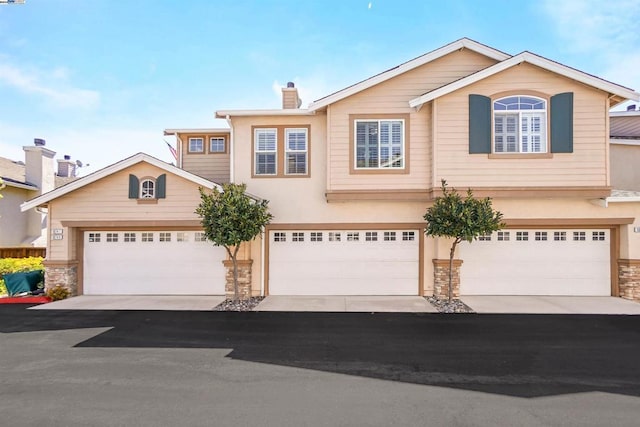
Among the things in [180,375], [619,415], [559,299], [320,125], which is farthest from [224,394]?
[559,299]

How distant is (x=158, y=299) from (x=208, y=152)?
19.4ft

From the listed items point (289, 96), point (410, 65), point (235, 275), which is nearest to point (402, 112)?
point (410, 65)

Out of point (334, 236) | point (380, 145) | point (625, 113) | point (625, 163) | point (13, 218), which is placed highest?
point (625, 113)

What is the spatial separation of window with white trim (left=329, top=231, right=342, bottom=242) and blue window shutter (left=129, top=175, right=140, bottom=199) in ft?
20.6

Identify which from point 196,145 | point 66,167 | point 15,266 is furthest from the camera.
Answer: point 66,167

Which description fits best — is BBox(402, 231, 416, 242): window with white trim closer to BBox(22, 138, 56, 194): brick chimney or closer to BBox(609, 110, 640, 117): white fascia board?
BBox(609, 110, 640, 117): white fascia board

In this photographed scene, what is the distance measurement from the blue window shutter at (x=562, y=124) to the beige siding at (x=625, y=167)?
14.9 feet

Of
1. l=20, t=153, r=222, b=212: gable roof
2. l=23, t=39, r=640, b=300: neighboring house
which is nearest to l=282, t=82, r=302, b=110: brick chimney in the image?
l=23, t=39, r=640, b=300: neighboring house

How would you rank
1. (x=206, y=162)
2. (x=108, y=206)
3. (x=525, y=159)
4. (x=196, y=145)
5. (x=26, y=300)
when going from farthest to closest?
(x=196, y=145) → (x=206, y=162) → (x=108, y=206) → (x=26, y=300) → (x=525, y=159)

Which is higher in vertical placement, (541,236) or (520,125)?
(520,125)

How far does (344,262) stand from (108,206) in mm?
7785

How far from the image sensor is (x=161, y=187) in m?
10.7

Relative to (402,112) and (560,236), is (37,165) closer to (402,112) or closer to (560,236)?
(402,112)

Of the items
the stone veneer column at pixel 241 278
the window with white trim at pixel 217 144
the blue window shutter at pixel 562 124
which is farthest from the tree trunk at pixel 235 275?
the blue window shutter at pixel 562 124
